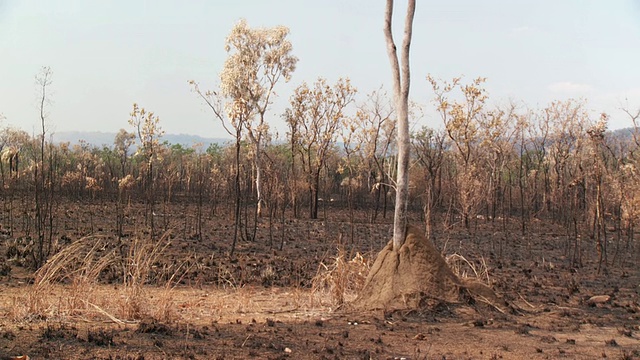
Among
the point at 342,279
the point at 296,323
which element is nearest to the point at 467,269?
the point at 342,279

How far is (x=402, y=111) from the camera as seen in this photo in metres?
8.25

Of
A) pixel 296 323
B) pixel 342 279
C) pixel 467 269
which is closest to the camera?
pixel 296 323

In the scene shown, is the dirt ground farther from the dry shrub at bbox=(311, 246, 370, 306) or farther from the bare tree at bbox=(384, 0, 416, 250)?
the bare tree at bbox=(384, 0, 416, 250)

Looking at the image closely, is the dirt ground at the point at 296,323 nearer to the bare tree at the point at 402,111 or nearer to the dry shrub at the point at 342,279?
the dry shrub at the point at 342,279

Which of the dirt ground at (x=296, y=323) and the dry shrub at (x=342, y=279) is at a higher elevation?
the dry shrub at (x=342, y=279)

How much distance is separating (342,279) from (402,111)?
2622 millimetres

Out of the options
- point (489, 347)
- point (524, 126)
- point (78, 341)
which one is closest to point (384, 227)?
point (524, 126)

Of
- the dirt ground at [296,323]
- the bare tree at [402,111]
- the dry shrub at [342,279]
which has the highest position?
the bare tree at [402,111]

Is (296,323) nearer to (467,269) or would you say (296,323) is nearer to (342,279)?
(342,279)

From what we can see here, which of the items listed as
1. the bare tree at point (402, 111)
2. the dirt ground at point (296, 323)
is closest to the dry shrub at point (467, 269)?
the dirt ground at point (296, 323)

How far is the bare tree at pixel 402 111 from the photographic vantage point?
797 centimetres

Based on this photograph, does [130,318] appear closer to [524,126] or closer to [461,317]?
[461,317]

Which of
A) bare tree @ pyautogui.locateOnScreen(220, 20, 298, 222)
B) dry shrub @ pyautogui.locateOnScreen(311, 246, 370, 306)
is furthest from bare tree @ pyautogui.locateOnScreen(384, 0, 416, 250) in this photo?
bare tree @ pyautogui.locateOnScreen(220, 20, 298, 222)

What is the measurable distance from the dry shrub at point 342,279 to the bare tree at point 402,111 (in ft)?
2.75
